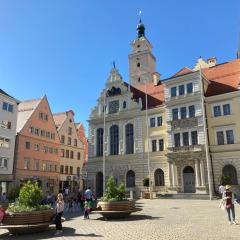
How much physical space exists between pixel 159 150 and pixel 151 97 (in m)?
9.90

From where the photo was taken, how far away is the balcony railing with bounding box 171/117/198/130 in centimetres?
4166

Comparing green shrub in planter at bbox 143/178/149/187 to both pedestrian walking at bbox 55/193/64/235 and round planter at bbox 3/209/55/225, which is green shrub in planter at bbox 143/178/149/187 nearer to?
pedestrian walking at bbox 55/193/64/235

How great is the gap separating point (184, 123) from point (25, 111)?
28.7 metres

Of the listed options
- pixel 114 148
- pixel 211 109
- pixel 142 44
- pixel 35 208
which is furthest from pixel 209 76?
pixel 35 208

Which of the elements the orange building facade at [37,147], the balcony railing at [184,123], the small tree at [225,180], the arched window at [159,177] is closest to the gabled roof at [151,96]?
the balcony railing at [184,123]

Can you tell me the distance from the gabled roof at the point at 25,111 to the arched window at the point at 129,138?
1716 centimetres

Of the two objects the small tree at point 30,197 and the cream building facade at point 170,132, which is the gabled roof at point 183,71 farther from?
the small tree at point 30,197

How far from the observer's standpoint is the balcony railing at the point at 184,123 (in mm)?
41656

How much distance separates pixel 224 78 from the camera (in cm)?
4419

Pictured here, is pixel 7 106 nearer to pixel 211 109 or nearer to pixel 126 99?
pixel 126 99

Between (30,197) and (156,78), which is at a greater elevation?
(156,78)

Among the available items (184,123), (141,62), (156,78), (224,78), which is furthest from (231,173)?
(141,62)

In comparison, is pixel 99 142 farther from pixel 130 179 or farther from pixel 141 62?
pixel 141 62

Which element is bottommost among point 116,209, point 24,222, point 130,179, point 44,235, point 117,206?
point 44,235
